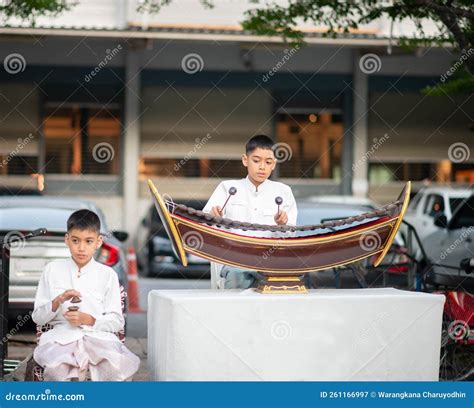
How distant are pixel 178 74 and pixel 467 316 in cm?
1553

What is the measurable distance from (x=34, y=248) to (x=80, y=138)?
12.2 m

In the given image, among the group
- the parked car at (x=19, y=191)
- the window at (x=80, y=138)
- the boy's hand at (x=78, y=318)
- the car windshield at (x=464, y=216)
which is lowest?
the boy's hand at (x=78, y=318)

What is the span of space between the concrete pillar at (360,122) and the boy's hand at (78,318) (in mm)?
17017

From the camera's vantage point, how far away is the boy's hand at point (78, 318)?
19.7 ft

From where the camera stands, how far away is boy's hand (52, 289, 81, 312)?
5934mm

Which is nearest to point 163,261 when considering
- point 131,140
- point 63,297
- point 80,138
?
point 131,140

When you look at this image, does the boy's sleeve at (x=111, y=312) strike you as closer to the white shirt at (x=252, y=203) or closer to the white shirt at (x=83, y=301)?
the white shirt at (x=83, y=301)

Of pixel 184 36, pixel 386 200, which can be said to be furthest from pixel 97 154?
pixel 386 200

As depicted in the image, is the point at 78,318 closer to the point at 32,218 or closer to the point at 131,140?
the point at 32,218

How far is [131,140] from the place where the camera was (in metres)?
22.3

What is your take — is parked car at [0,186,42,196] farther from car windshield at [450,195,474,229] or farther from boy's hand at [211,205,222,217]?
boy's hand at [211,205,222,217]

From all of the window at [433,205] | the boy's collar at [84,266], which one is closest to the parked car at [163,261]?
the window at [433,205]

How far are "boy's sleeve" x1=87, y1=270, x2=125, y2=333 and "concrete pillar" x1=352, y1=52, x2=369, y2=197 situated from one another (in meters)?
16.8
